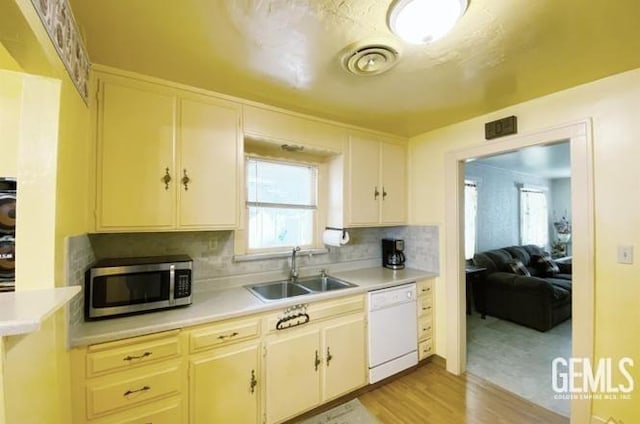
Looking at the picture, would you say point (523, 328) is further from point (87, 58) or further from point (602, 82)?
point (87, 58)

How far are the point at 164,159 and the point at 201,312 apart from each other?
38.8 inches

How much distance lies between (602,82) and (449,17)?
4.69ft

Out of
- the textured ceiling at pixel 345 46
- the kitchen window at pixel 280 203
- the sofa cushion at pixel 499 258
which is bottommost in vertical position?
the sofa cushion at pixel 499 258

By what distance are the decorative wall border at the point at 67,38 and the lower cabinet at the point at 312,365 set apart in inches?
69.2

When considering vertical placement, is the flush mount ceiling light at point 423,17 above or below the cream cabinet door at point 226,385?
above

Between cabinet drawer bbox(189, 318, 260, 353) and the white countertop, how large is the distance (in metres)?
0.75

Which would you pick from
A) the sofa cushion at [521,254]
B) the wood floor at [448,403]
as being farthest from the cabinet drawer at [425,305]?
the sofa cushion at [521,254]

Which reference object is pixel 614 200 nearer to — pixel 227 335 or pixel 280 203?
pixel 280 203

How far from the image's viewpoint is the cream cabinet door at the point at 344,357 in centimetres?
205

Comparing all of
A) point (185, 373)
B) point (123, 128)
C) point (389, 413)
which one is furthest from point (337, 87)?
point (389, 413)

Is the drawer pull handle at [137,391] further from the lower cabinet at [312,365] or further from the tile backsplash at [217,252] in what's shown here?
the lower cabinet at [312,365]

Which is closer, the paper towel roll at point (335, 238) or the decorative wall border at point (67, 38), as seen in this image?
the decorative wall border at point (67, 38)

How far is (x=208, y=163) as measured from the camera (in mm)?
1887

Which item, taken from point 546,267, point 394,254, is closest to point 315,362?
point 394,254
